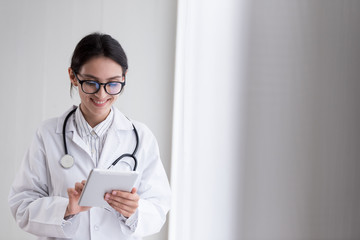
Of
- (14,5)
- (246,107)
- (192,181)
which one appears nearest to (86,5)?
(14,5)

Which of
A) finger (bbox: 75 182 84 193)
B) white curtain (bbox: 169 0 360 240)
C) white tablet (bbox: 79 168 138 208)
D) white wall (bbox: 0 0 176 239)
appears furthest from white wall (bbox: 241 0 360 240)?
white wall (bbox: 0 0 176 239)

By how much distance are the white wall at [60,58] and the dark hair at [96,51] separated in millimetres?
1163

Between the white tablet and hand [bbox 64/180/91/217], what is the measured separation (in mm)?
52

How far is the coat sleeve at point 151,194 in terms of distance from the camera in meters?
1.26

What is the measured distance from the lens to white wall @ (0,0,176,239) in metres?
2.48

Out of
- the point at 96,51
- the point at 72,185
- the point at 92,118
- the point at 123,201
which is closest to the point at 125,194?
the point at 123,201

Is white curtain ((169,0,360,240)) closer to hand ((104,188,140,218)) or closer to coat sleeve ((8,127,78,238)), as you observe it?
hand ((104,188,140,218))

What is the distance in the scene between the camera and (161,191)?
1353 millimetres

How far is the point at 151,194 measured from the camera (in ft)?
4.39

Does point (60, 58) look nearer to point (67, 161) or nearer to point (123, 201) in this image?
point (67, 161)

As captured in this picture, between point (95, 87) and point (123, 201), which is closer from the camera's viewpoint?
point (123, 201)

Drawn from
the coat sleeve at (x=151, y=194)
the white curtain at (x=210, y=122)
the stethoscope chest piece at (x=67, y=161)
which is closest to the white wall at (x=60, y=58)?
the white curtain at (x=210, y=122)

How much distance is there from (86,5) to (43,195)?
154 cm

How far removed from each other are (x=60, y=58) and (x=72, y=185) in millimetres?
1409
